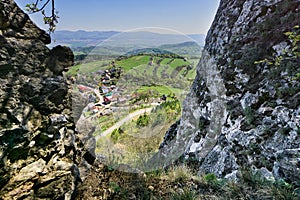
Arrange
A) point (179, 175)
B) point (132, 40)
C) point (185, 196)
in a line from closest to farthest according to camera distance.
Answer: point (185, 196) < point (179, 175) < point (132, 40)

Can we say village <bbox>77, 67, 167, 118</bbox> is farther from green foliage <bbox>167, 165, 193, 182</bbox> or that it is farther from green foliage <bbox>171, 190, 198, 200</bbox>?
green foliage <bbox>171, 190, 198, 200</bbox>

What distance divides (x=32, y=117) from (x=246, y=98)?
5.99 metres

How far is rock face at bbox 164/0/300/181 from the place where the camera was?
4.73 meters

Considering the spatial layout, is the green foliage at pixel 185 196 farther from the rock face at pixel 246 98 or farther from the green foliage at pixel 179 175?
the rock face at pixel 246 98

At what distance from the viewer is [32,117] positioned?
3434 mm

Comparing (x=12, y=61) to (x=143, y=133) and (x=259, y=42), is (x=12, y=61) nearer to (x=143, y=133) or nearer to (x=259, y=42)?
(x=143, y=133)

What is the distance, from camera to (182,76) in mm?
9211

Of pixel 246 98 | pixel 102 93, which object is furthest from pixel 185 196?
pixel 246 98

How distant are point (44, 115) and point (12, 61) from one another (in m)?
1.04

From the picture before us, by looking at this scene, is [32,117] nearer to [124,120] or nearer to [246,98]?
[124,120]

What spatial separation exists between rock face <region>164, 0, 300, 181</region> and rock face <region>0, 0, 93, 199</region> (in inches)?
152

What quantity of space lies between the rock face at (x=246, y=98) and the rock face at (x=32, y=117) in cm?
386

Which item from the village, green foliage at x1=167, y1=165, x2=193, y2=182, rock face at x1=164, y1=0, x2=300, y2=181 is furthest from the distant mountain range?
green foliage at x1=167, y1=165, x2=193, y2=182

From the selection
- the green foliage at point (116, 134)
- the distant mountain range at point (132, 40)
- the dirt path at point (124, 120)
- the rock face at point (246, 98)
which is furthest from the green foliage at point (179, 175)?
the distant mountain range at point (132, 40)
